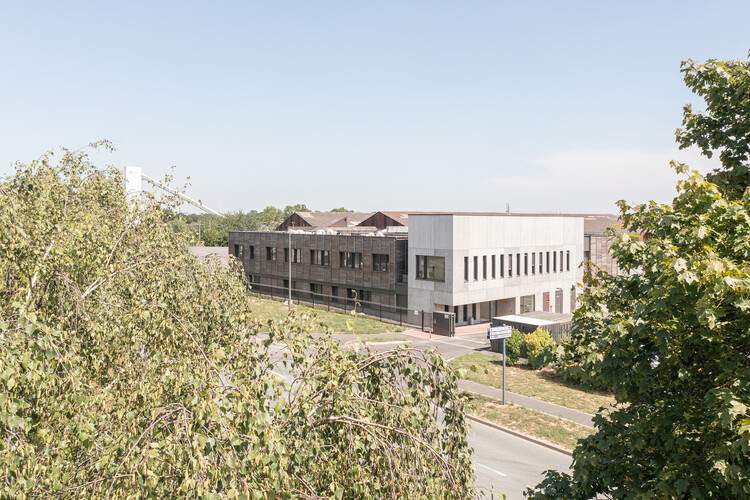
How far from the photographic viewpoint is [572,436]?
18594 millimetres

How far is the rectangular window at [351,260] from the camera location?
149ft

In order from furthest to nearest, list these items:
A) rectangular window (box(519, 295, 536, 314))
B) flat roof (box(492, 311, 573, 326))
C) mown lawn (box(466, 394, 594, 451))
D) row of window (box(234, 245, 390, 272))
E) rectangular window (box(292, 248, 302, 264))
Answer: rectangular window (box(292, 248, 302, 264)) < row of window (box(234, 245, 390, 272)) < rectangular window (box(519, 295, 536, 314)) < flat roof (box(492, 311, 573, 326)) < mown lawn (box(466, 394, 594, 451))

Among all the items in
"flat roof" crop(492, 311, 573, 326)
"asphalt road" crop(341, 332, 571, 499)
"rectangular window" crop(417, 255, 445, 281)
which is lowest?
"asphalt road" crop(341, 332, 571, 499)

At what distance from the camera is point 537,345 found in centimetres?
2822

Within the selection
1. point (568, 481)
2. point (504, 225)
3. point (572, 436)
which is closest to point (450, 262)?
point (504, 225)

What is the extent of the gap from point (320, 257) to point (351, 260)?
4.19m

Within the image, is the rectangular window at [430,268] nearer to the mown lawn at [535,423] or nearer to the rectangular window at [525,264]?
the rectangular window at [525,264]

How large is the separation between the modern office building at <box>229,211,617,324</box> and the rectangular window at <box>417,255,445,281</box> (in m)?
0.07

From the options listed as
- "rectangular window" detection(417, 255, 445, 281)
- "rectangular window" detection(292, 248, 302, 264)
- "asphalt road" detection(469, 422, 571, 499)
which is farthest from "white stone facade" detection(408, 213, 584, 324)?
"asphalt road" detection(469, 422, 571, 499)

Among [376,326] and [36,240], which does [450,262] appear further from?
[36,240]

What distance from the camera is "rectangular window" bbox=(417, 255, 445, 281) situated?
1535 inches

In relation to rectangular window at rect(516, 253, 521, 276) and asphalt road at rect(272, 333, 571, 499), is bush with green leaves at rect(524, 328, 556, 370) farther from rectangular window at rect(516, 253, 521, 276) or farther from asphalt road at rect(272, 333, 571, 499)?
rectangular window at rect(516, 253, 521, 276)

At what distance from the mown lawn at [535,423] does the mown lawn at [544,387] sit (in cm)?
172

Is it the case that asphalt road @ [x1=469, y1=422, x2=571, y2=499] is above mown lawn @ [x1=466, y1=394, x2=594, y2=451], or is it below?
below
